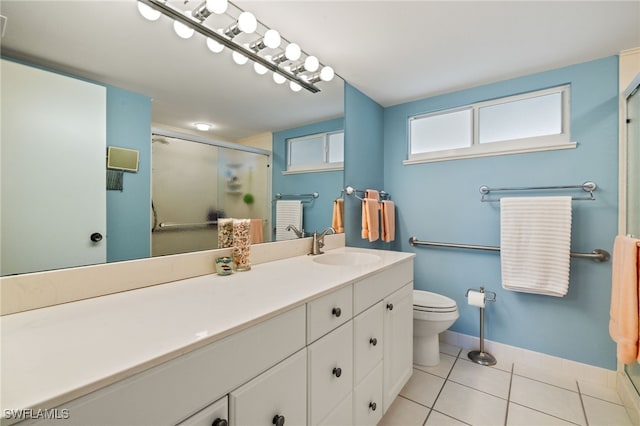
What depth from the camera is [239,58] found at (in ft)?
4.46

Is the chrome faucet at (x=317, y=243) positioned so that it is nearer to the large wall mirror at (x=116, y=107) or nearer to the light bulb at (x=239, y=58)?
the large wall mirror at (x=116, y=107)

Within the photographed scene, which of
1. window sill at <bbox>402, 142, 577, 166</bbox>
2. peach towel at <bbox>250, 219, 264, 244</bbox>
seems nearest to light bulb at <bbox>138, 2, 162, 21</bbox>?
peach towel at <bbox>250, 219, 264, 244</bbox>

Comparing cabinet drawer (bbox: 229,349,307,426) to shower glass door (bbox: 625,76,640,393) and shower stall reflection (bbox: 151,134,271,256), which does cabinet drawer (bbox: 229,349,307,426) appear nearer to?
shower stall reflection (bbox: 151,134,271,256)

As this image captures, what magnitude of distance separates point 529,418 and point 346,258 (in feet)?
4.24

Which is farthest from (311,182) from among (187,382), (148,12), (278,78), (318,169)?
(187,382)

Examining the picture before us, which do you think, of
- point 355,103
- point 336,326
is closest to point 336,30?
point 355,103

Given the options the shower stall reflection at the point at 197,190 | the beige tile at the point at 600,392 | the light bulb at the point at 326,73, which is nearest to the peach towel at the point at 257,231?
the shower stall reflection at the point at 197,190

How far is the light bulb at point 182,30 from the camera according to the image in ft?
3.64

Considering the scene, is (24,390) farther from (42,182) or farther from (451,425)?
(451,425)

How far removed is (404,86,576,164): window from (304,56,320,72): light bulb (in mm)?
1184

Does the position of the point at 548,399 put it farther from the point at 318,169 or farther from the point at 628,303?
the point at 318,169

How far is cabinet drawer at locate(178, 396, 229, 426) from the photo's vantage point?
1.87 feet

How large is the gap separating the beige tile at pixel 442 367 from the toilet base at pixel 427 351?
0.08 ft

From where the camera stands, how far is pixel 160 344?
1.77 ft
